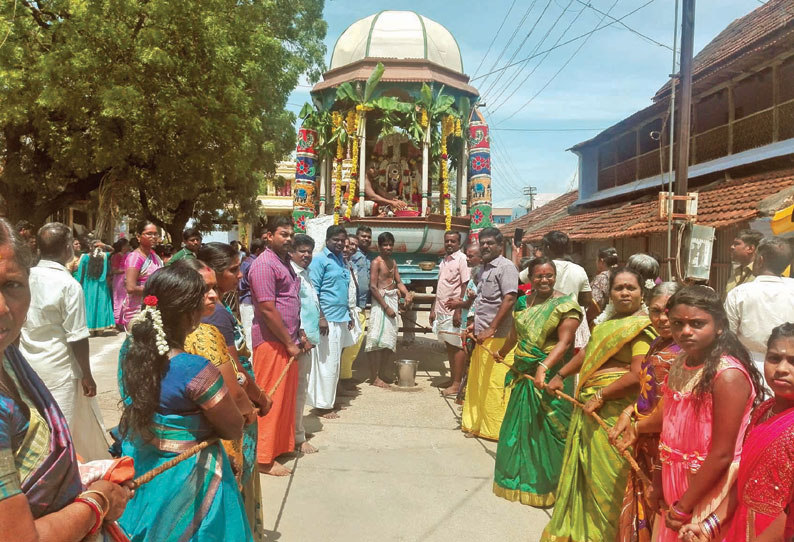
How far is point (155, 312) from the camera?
6.77ft

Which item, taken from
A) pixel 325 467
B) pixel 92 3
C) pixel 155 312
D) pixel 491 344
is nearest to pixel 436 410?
pixel 491 344

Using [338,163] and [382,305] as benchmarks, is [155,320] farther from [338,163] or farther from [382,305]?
[338,163]

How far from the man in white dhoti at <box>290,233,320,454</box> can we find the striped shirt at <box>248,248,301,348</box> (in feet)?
1.01

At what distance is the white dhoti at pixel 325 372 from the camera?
568 centimetres

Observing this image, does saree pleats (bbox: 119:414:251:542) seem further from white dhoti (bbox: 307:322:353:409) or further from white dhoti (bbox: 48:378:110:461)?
white dhoti (bbox: 307:322:353:409)

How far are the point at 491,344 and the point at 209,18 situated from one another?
9865mm

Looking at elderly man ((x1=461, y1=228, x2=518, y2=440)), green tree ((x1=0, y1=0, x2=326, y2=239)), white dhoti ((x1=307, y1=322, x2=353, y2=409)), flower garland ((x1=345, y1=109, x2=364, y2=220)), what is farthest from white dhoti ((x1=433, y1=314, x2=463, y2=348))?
green tree ((x1=0, y1=0, x2=326, y2=239))

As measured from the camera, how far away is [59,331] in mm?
3426

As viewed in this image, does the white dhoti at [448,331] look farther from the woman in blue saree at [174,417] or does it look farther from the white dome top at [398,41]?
the woman in blue saree at [174,417]

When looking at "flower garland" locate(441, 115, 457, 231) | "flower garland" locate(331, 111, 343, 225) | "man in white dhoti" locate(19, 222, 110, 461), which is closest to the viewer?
"man in white dhoti" locate(19, 222, 110, 461)

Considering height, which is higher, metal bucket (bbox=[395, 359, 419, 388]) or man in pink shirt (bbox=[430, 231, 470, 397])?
man in pink shirt (bbox=[430, 231, 470, 397])

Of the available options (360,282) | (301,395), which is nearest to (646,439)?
(301,395)

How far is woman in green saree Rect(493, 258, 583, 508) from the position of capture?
364 centimetres

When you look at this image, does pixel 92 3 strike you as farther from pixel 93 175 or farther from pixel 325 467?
pixel 325 467
